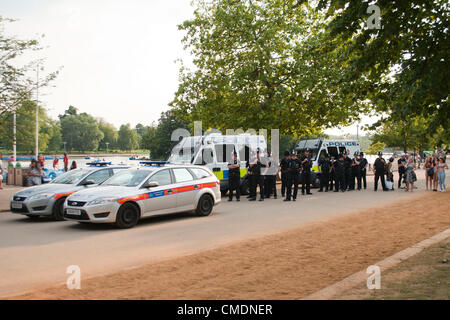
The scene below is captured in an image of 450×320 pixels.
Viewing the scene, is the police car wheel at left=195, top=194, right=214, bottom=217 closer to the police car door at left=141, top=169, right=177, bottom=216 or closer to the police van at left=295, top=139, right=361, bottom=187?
the police car door at left=141, top=169, right=177, bottom=216

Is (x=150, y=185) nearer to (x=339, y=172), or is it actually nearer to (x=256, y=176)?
(x=256, y=176)

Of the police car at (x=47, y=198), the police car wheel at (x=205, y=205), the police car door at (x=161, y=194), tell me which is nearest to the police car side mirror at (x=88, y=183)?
the police car at (x=47, y=198)

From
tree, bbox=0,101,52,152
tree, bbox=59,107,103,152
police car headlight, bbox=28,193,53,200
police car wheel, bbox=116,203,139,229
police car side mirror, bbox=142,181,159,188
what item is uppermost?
tree, bbox=59,107,103,152

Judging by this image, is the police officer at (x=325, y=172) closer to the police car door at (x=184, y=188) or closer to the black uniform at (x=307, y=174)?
the black uniform at (x=307, y=174)

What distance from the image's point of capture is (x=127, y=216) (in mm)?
10781

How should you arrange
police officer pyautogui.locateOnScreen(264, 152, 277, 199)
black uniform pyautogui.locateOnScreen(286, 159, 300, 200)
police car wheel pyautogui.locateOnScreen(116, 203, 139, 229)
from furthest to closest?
1. police officer pyautogui.locateOnScreen(264, 152, 277, 199)
2. black uniform pyautogui.locateOnScreen(286, 159, 300, 200)
3. police car wheel pyautogui.locateOnScreen(116, 203, 139, 229)

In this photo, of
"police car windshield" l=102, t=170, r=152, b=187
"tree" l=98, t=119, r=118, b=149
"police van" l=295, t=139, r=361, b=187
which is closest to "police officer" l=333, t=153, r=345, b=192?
"police van" l=295, t=139, r=361, b=187

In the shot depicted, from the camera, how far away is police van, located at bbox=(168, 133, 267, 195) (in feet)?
57.7

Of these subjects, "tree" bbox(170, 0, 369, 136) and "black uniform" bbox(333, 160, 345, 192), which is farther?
"tree" bbox(170, 0, 369, 136)

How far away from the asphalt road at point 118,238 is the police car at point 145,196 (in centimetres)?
34

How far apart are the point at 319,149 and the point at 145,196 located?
12.9 metres

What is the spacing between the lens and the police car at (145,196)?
1048cm

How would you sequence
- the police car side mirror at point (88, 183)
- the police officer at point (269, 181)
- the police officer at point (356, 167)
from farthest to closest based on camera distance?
the police officer at point (356, 167), the police officer at point (269, 181), the police car side mirror at point (88, 183)

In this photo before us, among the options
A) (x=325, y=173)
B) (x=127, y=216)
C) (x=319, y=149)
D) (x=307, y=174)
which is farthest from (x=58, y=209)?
(x=319, y=149)
